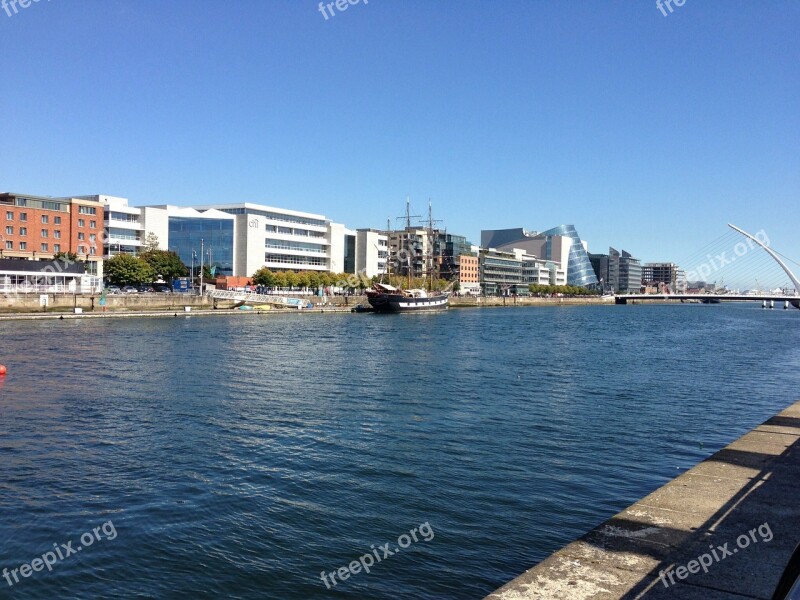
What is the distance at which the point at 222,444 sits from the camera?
1773 cm

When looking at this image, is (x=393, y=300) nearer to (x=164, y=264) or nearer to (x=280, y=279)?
(x=280, y=279)

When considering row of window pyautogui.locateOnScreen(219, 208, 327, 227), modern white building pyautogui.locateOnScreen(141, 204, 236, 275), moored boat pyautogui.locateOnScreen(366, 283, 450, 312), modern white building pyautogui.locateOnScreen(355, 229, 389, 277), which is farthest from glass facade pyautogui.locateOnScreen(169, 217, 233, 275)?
modern white building pyautogui.locateOnScreen(355, 229, 389, 277)

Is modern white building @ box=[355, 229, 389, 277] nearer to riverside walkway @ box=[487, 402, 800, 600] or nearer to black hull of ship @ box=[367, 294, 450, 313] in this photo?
black hull of ship @ box=[367, 294, 450, 313]

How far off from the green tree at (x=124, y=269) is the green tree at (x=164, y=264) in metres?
5.23

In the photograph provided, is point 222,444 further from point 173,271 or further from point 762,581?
point 173,271

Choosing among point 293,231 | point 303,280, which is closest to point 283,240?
point 293,231

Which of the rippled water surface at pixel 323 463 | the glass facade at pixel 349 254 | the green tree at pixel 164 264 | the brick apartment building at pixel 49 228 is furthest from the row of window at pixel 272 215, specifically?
the rippled water surface at pixel 323 463

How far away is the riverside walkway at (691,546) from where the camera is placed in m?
7.05

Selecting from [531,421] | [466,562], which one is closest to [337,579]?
[466,562]

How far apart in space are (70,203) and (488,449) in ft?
315

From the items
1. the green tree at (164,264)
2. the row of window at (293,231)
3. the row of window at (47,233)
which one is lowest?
the green tree at (164,264)

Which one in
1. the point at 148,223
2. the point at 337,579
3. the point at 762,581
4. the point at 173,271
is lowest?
the point at 337,579

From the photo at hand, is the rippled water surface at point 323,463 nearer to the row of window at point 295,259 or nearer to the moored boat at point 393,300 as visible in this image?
the moored boat at point 393,300

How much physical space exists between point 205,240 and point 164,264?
19865 millimetres
